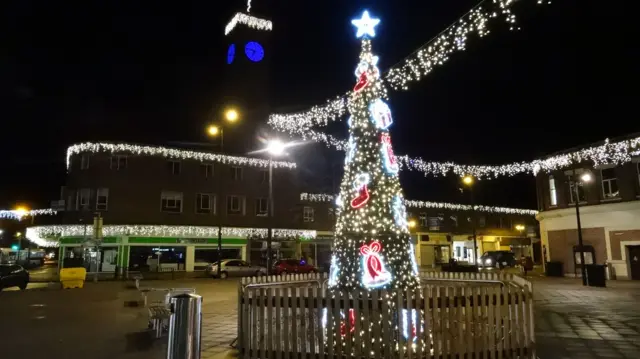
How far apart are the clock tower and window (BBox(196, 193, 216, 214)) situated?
14.7 m

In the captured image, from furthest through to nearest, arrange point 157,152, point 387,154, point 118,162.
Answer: point 157,152, point 118,162, point 387,154

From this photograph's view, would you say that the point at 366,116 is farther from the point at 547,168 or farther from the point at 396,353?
the point at 547,168

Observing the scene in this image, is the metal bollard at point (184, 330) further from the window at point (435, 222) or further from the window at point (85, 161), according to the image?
the window at point (435, 222)

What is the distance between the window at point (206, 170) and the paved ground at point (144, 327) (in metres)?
22.2

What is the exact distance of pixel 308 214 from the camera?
4594 cm

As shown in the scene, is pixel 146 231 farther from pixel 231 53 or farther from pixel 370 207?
pixel 370 207

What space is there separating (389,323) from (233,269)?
1129 inches

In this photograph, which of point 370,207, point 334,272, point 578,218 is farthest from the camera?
point 578,218

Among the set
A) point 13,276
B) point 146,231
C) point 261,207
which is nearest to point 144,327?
point 13,276

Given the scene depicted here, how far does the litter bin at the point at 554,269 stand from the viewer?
99.9 feet

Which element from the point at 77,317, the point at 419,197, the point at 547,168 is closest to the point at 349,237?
the point at 77,317

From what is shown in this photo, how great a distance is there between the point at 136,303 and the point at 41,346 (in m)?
6.74

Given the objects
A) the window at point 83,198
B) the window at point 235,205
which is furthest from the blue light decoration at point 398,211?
the window at point 235,205

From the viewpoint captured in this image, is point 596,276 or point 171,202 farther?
point 171,202
